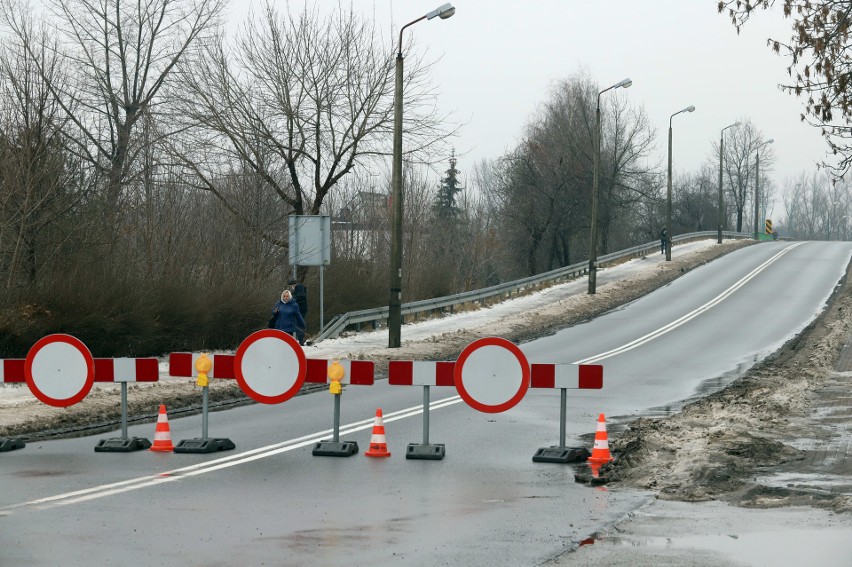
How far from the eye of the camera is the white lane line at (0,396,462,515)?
9.70 metres

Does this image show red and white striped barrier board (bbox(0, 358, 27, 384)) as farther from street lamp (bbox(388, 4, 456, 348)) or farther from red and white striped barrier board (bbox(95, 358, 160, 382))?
street lamp (bbox(388, 4, 456, 348))

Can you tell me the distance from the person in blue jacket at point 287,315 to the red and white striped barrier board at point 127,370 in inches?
320

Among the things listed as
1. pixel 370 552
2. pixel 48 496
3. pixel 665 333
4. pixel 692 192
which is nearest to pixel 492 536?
pixel 370 552

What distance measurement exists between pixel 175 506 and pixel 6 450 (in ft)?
14.1

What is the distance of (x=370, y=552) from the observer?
7.82 metres

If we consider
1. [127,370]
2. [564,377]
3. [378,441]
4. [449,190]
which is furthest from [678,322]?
[449,190]

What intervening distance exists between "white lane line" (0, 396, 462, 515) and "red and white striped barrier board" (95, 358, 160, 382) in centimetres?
161

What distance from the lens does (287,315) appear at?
2189 centimetres

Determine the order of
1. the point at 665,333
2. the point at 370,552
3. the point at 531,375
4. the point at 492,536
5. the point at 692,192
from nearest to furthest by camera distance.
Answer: the point at 370,552
the point at 492,536
the point at 531,375
the point at 665,333
the point at 692,192

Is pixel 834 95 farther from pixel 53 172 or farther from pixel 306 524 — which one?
pixel 53 172

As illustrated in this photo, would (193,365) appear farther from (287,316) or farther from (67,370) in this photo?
(287,316)

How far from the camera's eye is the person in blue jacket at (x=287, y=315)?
21.8 metres

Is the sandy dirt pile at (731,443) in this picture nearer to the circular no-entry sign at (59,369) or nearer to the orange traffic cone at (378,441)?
the orange traffic cone at (378,441)

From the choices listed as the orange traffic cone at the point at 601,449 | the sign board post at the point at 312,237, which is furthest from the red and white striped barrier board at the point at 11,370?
the sign board post at the point at 312,237
